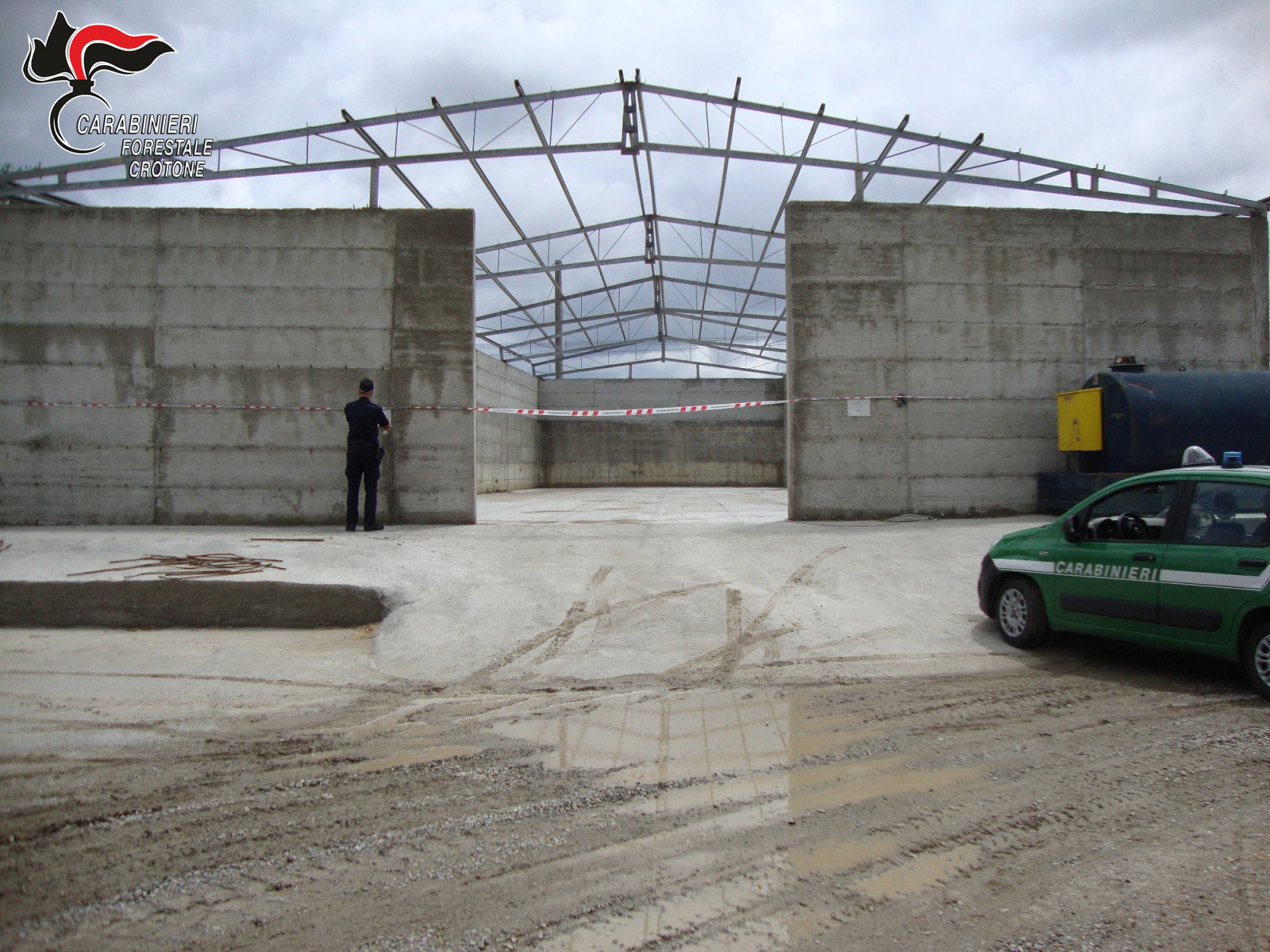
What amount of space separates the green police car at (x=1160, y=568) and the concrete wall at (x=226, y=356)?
685 centimetres

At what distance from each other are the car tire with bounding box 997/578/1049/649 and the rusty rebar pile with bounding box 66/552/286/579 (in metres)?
6.04

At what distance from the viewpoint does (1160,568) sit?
14.8 feet

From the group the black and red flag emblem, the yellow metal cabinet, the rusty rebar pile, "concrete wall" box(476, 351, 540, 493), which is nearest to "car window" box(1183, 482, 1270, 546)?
the yellow metal cabinet

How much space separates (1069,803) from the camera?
2.89 metres

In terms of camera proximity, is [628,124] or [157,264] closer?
[157,264]

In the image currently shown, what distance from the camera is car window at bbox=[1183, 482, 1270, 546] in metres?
4.16

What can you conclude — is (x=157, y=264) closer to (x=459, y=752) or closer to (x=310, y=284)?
(x=310, y=284)

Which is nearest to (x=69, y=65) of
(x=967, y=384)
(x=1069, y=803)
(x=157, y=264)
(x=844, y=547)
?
(x=157, y=264)

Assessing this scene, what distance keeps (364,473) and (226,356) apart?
2736 mm

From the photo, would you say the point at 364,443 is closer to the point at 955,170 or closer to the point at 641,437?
the point at 955,170

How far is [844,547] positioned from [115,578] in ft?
22.9

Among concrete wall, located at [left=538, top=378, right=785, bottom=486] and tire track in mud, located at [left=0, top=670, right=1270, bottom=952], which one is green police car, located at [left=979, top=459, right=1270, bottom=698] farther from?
concrete wall, located at [left=538, top=378, right=785, bottom=486]

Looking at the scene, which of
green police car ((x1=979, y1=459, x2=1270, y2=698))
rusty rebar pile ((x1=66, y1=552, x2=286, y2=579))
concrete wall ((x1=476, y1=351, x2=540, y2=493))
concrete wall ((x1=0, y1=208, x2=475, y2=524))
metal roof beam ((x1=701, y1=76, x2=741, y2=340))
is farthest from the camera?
concrete wall ((x1=476, y1=351, x2=540, y2=493))

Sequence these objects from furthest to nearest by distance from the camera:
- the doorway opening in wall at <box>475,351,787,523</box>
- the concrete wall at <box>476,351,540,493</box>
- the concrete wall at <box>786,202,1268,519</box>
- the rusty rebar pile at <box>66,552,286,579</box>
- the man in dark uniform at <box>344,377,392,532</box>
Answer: the doorway opening in wall at <box>475,351,787,523</box>, the concrete wall at <box>476,351,540,493</box>, the concrete wall at <box>786,202,1268,519</box>, the man in dark uniform at <box>344,377,392,532</box>, the rusty rebar pile at <box>66,552,286,579</box>
